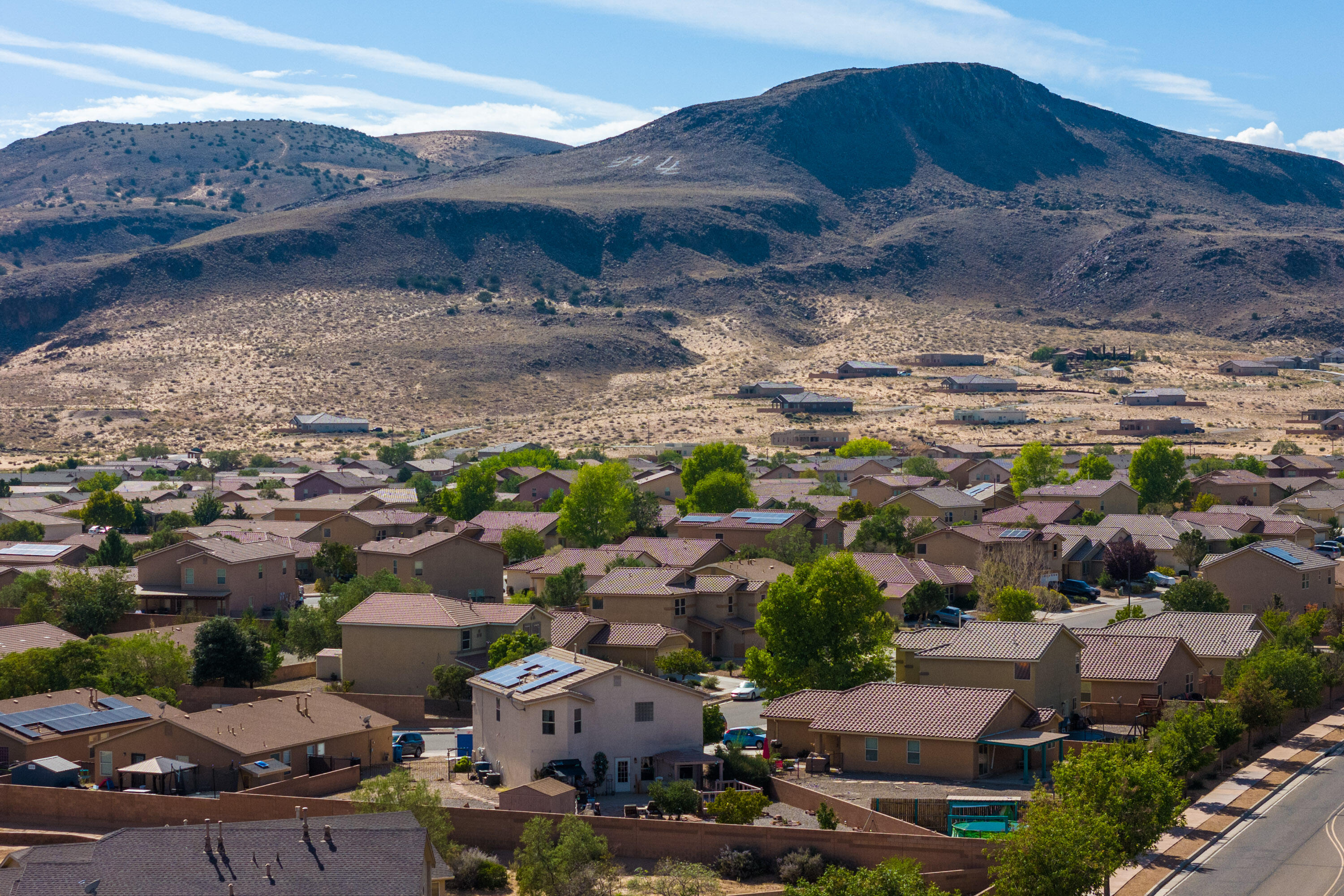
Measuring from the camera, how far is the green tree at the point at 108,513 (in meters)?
88.4

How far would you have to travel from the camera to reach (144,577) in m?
68.2

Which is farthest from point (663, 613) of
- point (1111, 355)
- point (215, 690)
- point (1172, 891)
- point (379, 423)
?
point (1111, 355)

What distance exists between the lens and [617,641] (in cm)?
5541

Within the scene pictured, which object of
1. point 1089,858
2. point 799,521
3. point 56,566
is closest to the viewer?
point 1089,858

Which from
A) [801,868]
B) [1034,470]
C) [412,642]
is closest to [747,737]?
[801,868]

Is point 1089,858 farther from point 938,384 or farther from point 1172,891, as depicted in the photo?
point 938,384

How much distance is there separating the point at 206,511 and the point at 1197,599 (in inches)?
2216

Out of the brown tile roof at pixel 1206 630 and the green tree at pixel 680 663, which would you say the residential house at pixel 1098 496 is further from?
the green tree at pixel 680 663

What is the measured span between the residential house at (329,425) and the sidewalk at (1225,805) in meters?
113

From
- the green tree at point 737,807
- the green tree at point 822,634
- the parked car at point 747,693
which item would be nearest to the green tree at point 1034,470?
the parked car at point 747,693

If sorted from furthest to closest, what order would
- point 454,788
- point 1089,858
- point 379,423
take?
point 379,423 → point 454,788 → point 1089,858

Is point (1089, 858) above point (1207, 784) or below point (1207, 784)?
above

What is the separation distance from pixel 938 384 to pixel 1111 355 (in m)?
30.4

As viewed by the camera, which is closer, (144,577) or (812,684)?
(812,684)
